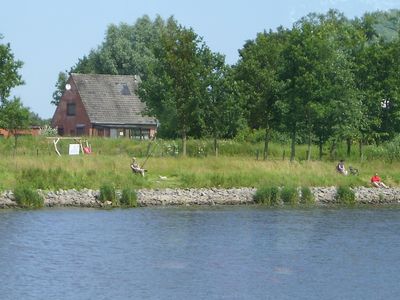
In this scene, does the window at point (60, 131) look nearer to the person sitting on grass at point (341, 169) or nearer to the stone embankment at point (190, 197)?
the person sitting on grass at point (341, 169)

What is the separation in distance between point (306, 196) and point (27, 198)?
46.2ft

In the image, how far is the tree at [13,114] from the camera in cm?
6228

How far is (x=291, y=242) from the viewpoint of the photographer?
43.4 m

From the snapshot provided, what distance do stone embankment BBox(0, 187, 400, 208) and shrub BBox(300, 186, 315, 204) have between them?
38cm

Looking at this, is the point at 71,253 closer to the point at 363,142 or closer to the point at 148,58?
the point at 363,142

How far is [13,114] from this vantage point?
204ft

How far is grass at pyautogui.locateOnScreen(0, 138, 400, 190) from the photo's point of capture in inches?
2120

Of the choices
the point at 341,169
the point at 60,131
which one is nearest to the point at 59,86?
the point at 60,131

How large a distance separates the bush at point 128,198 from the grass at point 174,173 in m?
1.38

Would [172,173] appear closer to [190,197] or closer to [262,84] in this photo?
[190,197]

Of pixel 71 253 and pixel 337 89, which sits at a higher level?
pixel 337 89

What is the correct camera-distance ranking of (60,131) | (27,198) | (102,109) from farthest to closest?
(60,131) < (102,109) < (27,198)

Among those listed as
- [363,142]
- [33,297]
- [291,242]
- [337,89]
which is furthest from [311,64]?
[33,297]

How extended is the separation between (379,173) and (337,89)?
5995 mm
